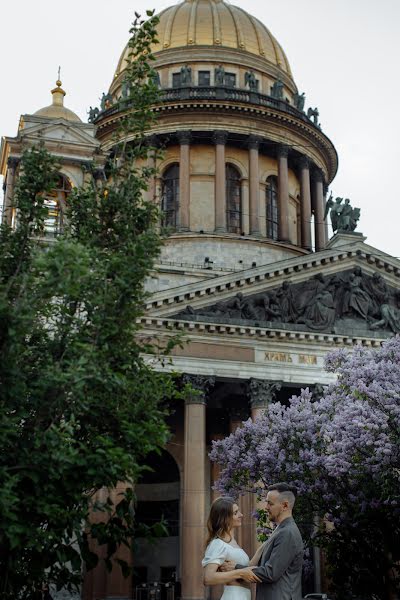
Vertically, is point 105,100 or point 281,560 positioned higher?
point 105,100

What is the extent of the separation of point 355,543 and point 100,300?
1437 cm

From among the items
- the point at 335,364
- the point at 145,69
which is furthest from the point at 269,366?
the point at 145,69

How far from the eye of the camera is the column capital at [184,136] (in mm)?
46719

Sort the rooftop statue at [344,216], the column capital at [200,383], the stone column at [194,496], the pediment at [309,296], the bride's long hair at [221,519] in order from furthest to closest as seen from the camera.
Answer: the rooftop statue at [344,216] < the pediment at [309,296] < the column capital at [200,383] < the stone column at [194,496] < the bride's long hair at [221,519]

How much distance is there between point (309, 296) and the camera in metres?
32.8

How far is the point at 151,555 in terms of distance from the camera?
35812 millimetres

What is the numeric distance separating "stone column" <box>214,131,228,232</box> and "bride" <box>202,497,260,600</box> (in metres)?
38.5

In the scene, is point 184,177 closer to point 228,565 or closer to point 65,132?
point 65,132

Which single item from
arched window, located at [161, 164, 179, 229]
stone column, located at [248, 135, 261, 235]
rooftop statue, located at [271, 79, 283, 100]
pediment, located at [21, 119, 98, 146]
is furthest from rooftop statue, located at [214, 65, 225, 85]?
pediment, located at [21, 119, 98, 146]

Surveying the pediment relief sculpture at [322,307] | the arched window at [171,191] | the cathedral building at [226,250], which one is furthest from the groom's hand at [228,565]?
the arched window at [171,191]

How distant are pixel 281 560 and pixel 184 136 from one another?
135 ft

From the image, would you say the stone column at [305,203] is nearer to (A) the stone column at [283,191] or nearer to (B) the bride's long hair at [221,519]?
(A) the stone column at [283,191]

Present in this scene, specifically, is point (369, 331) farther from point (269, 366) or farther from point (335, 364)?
point (335, 364)

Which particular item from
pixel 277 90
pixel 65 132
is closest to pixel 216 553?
pixel 65 132
